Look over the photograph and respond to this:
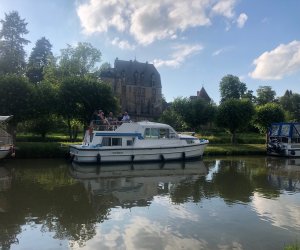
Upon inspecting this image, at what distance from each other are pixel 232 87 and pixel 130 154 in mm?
65967

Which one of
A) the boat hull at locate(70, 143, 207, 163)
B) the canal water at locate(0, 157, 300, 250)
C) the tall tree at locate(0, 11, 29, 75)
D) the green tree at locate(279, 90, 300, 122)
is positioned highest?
the tall tree at locate(0, 11, 29, 75)

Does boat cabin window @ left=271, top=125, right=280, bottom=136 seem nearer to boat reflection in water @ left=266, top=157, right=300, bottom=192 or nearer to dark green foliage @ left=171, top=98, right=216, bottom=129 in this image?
boat reflection in water @ left=266, top=157, right=300, bottom=192

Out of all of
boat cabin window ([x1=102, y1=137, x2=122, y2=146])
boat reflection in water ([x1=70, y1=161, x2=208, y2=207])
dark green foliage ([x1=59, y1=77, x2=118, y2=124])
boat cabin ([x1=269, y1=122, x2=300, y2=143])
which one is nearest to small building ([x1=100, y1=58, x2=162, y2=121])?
dark green foliage ([x1=59, y1=77, x2=118, y2=124])

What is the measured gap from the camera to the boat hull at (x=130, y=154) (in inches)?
960

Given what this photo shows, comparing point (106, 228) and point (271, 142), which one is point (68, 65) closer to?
point (271, 142)

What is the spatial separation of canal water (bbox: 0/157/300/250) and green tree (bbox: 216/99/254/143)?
20.3 metres

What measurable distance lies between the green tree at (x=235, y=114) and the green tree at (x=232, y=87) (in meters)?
43.2

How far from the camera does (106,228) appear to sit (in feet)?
34.5

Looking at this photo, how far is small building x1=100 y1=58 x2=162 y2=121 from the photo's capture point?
79.1 meters

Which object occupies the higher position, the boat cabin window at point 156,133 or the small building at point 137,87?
the small building at point 137,87

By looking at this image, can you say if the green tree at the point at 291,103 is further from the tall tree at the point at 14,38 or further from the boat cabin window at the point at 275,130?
the tall tree at the point at 14,38

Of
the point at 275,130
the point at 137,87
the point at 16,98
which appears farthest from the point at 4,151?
the point at 137,87

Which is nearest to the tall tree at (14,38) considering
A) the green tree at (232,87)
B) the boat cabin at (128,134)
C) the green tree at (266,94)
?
the boat cabin at (128,134)

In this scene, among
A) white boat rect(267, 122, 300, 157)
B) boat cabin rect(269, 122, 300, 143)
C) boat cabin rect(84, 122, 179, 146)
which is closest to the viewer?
boat cabin rect(84, 122, 179, 146)
